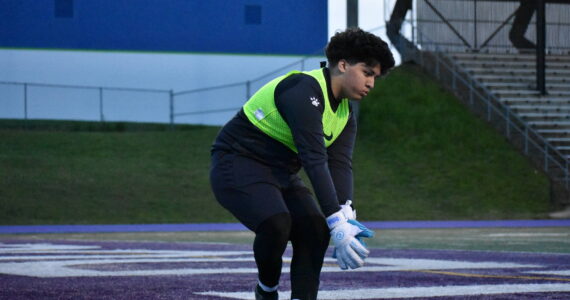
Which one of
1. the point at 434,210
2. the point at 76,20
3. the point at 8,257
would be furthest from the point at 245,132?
the point at 76,20

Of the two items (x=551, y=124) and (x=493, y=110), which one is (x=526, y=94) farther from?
(x=551, y=124)

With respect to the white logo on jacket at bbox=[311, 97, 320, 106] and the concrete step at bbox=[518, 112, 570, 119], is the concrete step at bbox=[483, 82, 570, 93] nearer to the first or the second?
the concrete step at bbox=[518, 112, 570, 119]

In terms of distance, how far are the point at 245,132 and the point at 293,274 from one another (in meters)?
0.75

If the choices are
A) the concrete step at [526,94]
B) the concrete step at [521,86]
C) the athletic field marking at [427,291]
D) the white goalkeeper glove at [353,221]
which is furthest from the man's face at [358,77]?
the concrete step at [521,86]

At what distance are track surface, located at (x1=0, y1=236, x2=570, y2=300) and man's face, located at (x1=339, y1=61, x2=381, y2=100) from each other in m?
2.23

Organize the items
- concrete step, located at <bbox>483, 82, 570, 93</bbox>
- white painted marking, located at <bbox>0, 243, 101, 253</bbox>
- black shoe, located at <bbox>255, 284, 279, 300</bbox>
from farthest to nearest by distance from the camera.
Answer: concrete step, located at <bbox>483, 82, 570, 93</bbox> < white painted marking, located at <bbox>0, 243, 101, 253</bbox> < black shoe, located at <bbox>255, 284, 279, 300</bbox>

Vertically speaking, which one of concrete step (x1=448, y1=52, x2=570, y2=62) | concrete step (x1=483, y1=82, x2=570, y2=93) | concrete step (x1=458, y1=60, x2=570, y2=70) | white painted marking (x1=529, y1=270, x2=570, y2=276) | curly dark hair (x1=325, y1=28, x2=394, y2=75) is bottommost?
white painted marking (x1=529, y1=270, x2=570, y2=276)

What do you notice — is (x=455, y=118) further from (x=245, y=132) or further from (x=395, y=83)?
(x=245, y=132)

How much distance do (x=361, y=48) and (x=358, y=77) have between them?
141mm

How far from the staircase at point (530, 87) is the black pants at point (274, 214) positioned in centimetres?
2279

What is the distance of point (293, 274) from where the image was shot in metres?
5.15

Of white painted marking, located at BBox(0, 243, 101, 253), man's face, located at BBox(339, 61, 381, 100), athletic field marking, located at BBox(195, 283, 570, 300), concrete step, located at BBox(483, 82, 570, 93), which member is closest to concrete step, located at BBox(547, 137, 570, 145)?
concrete step, located at BBox(483, 82, 570, 93)

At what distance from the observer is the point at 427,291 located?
7301 mm

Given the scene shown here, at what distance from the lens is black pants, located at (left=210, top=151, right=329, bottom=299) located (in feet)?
16.5
